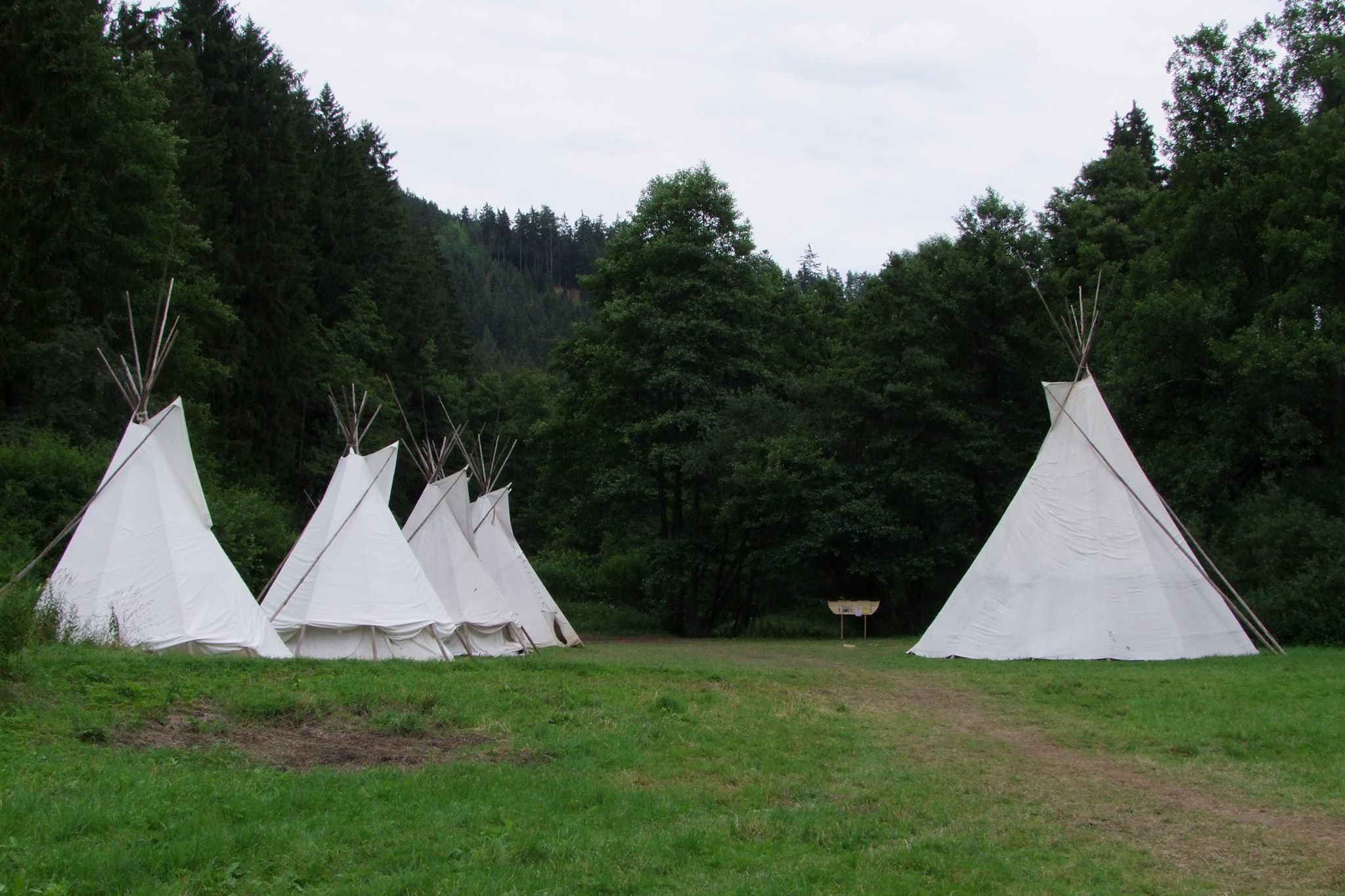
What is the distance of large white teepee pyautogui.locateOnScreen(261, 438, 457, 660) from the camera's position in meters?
17.7

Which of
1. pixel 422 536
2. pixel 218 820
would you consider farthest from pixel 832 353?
pixel 218 820

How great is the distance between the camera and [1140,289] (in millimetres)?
25516

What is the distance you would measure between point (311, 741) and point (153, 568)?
24.8 feet

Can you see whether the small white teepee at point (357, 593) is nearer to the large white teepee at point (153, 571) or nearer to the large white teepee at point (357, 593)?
the large white teepee at point (357, 593)

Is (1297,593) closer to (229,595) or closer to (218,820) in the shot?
(229,595)

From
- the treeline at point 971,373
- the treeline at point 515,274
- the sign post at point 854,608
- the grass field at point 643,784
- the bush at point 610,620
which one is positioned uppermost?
the treeline at point 515,274

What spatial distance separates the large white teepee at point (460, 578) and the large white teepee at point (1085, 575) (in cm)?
806

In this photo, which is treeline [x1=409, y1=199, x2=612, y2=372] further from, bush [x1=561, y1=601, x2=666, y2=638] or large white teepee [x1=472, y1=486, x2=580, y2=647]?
large white teepee [x1=472, y1=486, x2=580, y2=647]

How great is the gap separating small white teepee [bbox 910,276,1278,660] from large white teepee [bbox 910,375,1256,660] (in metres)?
0.02

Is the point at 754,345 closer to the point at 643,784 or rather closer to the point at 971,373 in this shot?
the point at 971,373

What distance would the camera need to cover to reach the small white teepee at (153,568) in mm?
14992

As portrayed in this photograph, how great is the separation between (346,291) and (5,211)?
24887 mm

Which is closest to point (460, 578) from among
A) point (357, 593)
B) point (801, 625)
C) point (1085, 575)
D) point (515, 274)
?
point (357, 593)

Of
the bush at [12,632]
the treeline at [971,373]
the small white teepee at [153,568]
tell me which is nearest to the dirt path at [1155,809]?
the bush at [12,632]
